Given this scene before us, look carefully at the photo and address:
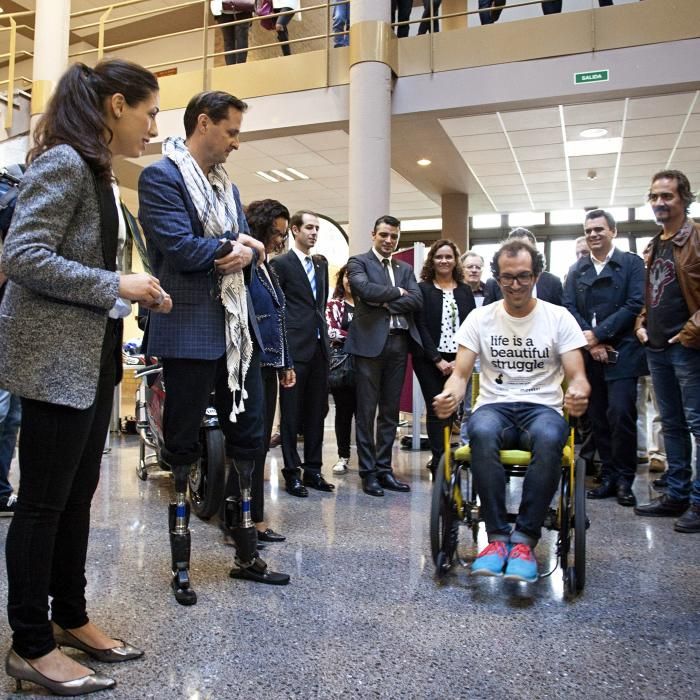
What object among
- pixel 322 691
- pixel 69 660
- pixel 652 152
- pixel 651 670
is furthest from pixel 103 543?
pixel 652 152

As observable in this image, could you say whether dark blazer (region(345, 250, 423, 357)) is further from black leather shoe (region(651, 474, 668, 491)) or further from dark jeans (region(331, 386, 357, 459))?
black leather shoe (region(651, 474, 668, 491))

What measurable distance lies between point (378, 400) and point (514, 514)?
6.38ft

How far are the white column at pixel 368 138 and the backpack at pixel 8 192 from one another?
4.31m

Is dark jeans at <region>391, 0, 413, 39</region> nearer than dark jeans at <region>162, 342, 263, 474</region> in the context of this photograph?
No

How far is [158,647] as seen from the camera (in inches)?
73.8

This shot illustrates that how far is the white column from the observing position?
22.9 ft

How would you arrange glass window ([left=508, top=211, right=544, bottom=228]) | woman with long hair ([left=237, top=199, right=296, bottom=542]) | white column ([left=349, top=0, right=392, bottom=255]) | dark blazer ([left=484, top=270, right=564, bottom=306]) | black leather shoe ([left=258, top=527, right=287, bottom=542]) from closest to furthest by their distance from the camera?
black leather shoe ([left=258, top=527, right=287, bottom=542]), woman with long hair ([left=237, top=199, right=296, bottom=542]), dark blazer ([left=484, top=270, right=564, bottom=306]), white column ([left=349, top=0, right=392, bottom=255]), glass window ([left=508, top=211, right=544, bottom=228])

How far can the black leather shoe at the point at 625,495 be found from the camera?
3818mm

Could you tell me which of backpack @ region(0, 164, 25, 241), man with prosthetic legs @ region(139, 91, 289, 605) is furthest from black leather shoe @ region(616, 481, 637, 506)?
backpack @ region(0, 164, 25, 241)

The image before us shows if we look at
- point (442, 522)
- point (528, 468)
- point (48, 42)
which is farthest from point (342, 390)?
point (48, 42)

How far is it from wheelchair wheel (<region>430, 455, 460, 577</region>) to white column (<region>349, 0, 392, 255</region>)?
4529 millimetres

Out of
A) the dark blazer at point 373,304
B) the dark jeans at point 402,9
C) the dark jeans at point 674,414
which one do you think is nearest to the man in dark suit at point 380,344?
the dark blazer at point 373,304

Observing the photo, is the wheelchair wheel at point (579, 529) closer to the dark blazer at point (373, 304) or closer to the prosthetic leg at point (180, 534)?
the prosthetic leg at point (180, 534)

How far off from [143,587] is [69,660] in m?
0.77
